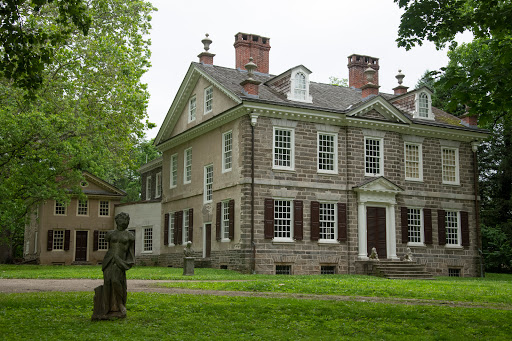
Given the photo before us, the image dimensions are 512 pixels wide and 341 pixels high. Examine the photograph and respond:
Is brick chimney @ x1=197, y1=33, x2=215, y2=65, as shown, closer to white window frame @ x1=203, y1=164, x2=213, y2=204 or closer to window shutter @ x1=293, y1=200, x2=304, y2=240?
white window frame @ x1=203, y1=164, x2=213, y2=204

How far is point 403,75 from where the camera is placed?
35.1 metres

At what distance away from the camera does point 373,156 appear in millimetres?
28812

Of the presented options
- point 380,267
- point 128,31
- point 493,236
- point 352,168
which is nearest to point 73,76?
point 128,31

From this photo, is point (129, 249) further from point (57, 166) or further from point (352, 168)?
point (352, 168)

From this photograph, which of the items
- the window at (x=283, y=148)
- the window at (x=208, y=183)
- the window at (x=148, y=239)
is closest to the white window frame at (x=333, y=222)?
the window at (x=283, y=148)

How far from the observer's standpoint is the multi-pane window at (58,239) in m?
40.7

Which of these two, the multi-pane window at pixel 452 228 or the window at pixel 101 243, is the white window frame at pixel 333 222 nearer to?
the multi-pane window at pixel 452 228

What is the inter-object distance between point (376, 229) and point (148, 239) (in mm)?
14602

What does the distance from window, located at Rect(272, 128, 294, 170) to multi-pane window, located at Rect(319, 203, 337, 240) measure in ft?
8.45

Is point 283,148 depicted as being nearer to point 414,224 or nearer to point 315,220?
point 315,220

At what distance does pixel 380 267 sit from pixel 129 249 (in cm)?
1791

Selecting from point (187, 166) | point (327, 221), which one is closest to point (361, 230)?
point (327, 221)

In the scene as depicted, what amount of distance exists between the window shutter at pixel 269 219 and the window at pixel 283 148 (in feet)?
5.95

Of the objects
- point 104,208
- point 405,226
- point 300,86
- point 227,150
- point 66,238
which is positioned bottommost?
point 66,238
